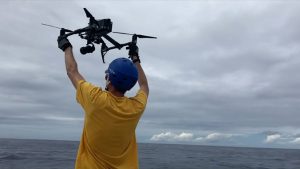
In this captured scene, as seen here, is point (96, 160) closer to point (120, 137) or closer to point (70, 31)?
point (120, 137)

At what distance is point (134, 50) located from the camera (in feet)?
17.2

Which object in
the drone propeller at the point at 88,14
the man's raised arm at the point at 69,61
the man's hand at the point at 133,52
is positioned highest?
the drone propeller at the point at 88,14

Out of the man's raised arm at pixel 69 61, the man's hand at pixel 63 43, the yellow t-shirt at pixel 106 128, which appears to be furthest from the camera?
the man's hand at pixel 63 43

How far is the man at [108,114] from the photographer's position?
3861 millimetres

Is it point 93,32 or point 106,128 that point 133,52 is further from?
point 106,128

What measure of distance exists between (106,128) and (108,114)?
0.54ft

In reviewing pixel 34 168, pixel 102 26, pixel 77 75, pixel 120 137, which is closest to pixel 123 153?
pixel 120 137

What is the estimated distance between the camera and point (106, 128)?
3971 mm

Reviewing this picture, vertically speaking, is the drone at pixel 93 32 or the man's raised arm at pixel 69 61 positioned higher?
the drone at pixel 93 32

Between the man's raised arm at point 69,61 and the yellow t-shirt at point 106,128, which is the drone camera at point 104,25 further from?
the yellow t-shirt at point 106,128

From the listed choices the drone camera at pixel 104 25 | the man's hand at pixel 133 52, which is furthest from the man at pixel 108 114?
the man's hand at pixel 133 52

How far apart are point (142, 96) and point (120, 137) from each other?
625 mm

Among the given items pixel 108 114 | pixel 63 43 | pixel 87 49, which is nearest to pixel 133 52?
pixel 87 49

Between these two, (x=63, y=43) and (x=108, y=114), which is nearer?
(x=108, y=114)
